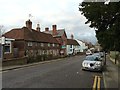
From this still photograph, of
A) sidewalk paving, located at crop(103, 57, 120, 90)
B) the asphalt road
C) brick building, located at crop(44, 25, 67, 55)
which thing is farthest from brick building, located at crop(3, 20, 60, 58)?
the asphalt road

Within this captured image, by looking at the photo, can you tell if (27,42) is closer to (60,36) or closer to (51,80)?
(60,36)

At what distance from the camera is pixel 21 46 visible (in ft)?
170

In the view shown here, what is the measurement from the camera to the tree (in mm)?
17078

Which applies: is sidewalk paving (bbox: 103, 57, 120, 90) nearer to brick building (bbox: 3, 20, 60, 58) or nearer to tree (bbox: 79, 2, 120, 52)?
tree (bbox: 79, 2, 120, 52)

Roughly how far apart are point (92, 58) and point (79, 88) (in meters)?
13.5

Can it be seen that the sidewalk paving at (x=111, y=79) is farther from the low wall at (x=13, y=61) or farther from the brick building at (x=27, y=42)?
the brick building at (x=27, y=42)

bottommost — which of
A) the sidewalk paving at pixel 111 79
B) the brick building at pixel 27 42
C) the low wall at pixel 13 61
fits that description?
the sidewalk paving at pixel 111 79

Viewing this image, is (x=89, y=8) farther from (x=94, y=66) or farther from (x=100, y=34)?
(x=94, y=66)

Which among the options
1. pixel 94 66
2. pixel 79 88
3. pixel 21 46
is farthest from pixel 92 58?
pixel 21 46

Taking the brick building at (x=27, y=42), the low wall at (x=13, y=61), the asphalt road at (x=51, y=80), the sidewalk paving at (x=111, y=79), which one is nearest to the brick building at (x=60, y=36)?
the brick building at (x=27, y=42)

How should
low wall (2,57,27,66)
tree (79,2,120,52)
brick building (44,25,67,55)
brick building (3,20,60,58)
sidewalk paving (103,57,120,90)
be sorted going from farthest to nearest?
brick building (44,25,67,55) < brick building (3,20,60,58) < low wall (2,57,27,66) < tree (79,2,120,52) < sidewalk paving (103,57,120,90)

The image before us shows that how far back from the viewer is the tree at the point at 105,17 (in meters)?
17.1

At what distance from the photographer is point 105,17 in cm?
1841

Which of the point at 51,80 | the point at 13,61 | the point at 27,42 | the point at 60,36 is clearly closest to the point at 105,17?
the point at 51,80
